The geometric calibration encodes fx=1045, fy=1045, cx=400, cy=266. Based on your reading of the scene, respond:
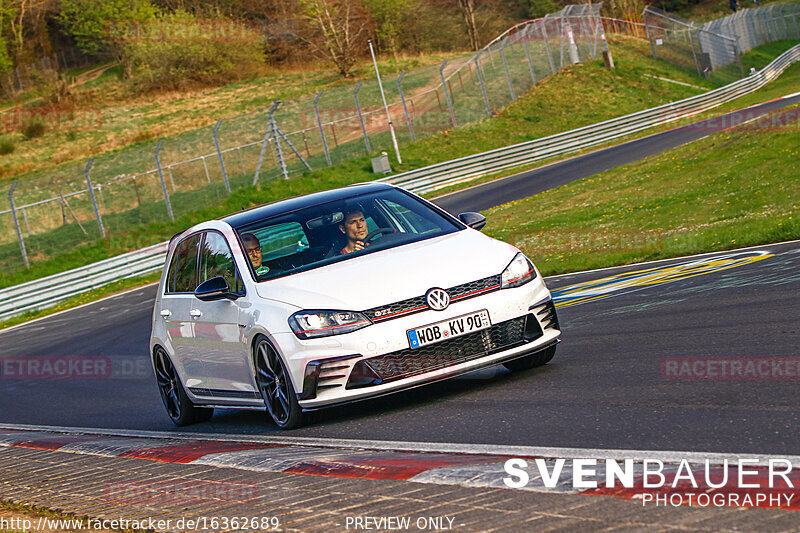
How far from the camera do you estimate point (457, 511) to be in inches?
163

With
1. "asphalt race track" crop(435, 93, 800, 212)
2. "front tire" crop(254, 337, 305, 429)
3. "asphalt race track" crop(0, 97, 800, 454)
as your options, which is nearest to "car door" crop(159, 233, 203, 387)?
"asphalt race track" crop(0, 97, 800, 454)

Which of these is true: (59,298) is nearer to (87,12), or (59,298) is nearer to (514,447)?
(514,447)

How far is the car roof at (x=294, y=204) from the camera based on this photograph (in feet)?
28.1

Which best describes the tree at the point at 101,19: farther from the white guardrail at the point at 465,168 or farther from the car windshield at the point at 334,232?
the car windshield at the point at 334,232

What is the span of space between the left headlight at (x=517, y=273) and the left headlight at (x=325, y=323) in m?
1.10

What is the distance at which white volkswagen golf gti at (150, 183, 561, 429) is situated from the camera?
7.06 metres

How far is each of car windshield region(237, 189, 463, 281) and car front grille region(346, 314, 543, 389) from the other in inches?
44.6

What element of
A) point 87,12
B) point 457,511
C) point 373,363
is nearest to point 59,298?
point 373,363

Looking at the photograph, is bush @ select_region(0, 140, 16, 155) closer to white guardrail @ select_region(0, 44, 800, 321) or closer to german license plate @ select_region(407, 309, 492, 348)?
white guardrail @ select_region(0, 44, 800, 321)

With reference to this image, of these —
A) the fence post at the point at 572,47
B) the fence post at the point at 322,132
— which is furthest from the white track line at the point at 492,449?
the fence post at the point at 572,47

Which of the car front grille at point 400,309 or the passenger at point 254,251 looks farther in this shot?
the passenger at point 254,251

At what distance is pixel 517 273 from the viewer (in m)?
7.59

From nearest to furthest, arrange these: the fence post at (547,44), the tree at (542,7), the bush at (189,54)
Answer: the fence post at (547,44) → the bush at (189,54) → the tree at (542,7)

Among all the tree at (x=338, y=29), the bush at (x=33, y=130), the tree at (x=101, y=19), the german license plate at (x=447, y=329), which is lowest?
the german license plate at (x=447, y=329)
